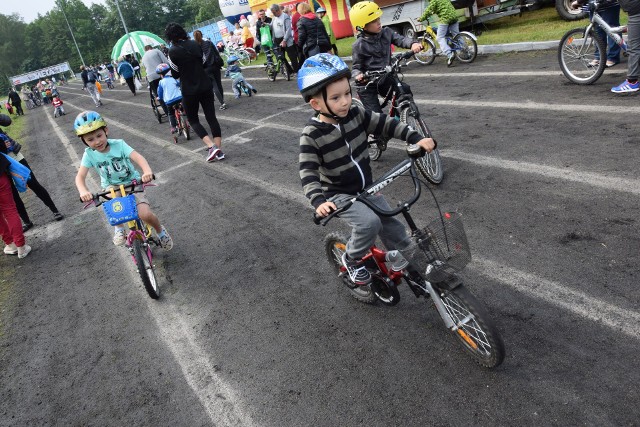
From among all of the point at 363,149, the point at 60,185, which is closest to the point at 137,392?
the point at 363,149

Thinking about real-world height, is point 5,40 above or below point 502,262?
above

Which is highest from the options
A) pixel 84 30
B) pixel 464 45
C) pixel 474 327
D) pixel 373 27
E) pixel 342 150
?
pixel 84 30

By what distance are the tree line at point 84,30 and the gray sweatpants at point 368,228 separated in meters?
108

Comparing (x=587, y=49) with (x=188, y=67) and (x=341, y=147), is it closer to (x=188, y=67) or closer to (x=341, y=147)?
(x=341, y=147)

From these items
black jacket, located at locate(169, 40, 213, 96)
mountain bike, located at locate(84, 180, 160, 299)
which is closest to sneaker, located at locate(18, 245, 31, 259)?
mountain bike, located at locate(84, 180, 160, 299)

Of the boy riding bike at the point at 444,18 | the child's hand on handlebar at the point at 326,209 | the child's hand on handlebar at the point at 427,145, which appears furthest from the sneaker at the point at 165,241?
the boy riding bike at the point at 444,18

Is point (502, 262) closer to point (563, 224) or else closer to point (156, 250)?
point (563, 224)

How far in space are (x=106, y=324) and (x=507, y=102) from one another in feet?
22.5

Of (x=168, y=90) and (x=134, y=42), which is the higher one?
(x=134, y=42)

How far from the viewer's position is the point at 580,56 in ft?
23.6

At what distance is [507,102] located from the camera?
7516mm

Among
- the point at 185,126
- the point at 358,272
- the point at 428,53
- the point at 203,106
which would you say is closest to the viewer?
the point at 358,272

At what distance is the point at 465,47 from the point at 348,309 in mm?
9267

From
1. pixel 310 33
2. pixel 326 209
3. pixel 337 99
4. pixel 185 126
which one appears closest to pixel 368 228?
pixel 326 209
